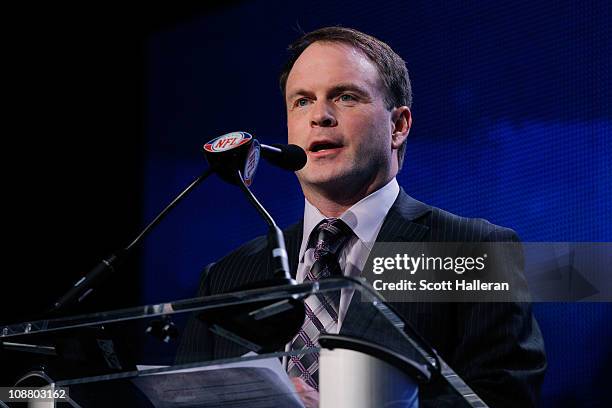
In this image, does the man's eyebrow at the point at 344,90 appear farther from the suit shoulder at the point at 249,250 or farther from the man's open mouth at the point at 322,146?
the suit shoulder at the point at 249,250

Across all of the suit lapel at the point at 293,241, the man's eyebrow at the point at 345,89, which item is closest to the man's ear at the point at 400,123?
the man's eyebrow at the point at 345,89

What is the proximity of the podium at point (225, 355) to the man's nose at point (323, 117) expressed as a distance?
3.98ft

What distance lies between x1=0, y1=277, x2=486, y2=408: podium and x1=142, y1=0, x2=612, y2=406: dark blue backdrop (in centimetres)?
130

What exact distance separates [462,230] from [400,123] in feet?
1.28

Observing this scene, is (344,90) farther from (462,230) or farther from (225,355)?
(225,355)

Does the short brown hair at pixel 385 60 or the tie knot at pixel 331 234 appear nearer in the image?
the tie knot at pixel 331 234

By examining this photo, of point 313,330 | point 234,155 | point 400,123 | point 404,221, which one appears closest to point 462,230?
point 404,221

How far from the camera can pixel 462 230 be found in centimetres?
220

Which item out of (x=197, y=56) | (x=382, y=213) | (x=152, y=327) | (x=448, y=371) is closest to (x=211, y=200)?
(x=197, y=56)

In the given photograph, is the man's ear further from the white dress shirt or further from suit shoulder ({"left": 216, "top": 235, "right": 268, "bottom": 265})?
suit shoulder ({"left": 216, "top": 235, "right": 268, "bottom": 265})

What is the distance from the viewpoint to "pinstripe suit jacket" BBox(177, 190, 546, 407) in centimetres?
173

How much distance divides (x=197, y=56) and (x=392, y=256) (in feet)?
3.50

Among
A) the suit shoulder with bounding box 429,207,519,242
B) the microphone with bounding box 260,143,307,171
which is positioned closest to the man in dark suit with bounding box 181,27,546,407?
the suit shoulder with bounding box 429,207,519,242

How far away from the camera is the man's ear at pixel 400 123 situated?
2.40 m
